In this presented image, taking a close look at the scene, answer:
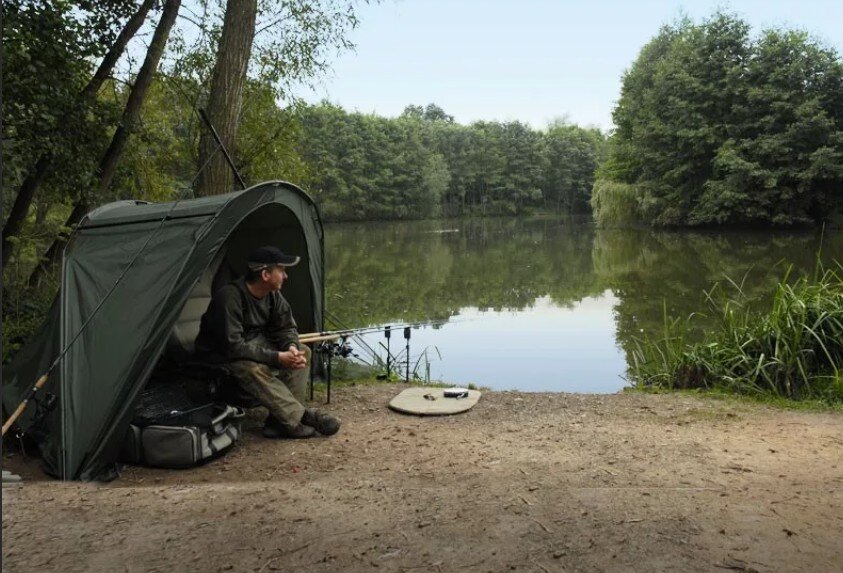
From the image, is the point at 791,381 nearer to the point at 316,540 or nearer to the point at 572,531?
the point at 572,531

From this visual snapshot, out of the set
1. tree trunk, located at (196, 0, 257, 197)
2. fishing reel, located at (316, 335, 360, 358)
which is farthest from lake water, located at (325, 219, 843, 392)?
tree trunk, located at (196, 0, 257, 197)

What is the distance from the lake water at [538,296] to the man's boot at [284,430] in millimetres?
3241

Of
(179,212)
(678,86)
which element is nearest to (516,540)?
(179,212)

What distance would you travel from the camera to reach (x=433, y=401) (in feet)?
17.2

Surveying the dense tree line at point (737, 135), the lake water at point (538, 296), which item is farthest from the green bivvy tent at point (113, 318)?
the dense tree line at point (737, 135)

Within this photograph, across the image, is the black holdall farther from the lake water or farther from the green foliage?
the green foliage

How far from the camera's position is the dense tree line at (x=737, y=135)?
25344 mm

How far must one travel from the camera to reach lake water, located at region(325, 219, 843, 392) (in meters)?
8.12

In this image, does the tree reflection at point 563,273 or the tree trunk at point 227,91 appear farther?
the tree reflection at point 563,273

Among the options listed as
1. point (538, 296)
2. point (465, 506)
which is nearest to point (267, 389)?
point (465, 506)

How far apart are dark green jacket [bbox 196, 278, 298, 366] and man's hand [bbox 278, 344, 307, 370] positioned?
0.04 meters

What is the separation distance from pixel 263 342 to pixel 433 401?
1582 mm

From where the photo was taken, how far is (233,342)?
401cm

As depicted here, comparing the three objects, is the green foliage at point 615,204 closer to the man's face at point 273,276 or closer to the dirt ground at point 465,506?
the dirt ground at point 465,506
